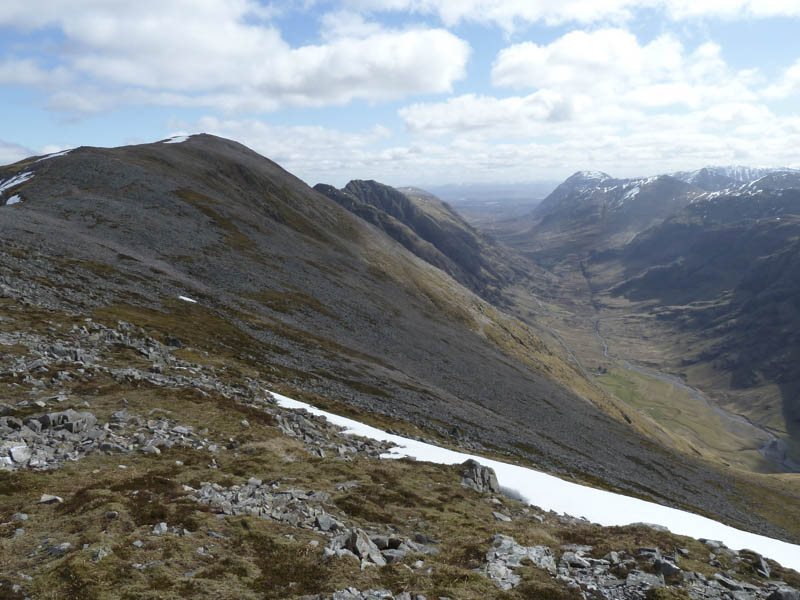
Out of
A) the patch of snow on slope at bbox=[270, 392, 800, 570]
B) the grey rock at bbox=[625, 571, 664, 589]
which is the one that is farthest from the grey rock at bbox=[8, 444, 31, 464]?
the grey rock at bbox=[625, 571, 664, 589]

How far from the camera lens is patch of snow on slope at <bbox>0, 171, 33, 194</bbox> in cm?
11344

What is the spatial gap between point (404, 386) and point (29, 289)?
51.3 metres

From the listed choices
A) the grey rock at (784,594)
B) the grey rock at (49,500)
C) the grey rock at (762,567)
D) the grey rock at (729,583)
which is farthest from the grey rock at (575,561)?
the grey rock at (49,500)

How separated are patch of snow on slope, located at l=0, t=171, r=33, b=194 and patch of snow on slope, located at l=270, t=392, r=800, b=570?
5054 inches

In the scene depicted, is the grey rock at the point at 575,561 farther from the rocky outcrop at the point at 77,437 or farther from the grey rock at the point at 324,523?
the rocky outcrop at the point at 77,437

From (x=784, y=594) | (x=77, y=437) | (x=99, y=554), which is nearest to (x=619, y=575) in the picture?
(x=784, y=594)

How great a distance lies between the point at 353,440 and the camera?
117 ft

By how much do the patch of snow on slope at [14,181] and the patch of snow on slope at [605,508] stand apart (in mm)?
128367

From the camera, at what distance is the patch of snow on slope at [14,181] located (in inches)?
4466

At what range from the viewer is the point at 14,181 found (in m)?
117

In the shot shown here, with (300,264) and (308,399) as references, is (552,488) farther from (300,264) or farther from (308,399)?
(300,264)

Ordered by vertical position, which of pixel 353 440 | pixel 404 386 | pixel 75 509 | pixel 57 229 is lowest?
pixel 404 386

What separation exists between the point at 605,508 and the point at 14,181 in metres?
153

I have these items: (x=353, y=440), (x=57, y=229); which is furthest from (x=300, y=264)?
(x=353, y=440)
